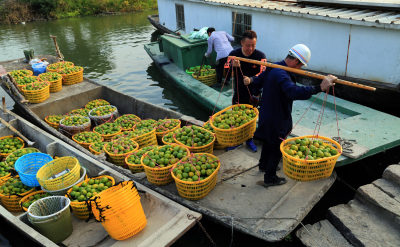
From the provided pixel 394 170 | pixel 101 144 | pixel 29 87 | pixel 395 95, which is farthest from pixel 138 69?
pixel 394 170

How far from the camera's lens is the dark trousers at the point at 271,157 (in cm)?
447

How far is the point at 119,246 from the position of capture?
4004mm

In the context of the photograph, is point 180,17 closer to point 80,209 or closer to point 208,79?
point 208,79

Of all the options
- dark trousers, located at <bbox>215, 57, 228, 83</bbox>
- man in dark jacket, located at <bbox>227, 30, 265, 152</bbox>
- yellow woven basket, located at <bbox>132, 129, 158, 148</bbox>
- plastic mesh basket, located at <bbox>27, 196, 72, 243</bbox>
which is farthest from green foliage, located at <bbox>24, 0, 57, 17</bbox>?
plastic mesh basket, located at <bbox>27, 196, 72, 243</bbox>

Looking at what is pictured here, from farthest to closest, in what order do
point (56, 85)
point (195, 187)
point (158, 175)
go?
point (56, 85), point (158, 175), point (195, 187)

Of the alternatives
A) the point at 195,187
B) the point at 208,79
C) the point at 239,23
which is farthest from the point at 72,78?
the point at 195,187

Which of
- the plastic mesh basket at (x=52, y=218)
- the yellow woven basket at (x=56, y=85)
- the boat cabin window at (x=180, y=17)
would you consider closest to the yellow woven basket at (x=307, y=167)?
the plastic mesh basket at (x=52, y=218)

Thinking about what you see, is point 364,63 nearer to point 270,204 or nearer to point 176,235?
point 270,204

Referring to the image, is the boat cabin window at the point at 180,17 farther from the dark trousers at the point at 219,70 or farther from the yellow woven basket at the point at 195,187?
the yellow woven basket at the point at 195,187

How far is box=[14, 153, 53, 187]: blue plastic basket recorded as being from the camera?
17.0ft

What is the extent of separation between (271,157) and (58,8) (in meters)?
38.1

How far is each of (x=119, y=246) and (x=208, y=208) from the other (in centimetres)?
138

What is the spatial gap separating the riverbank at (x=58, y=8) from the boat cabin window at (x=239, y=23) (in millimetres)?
27268

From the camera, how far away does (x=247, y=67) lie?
5.66m
